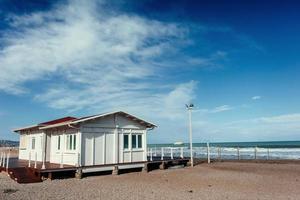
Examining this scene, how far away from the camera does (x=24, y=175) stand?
16.8m

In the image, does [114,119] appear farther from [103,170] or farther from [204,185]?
[204,185]

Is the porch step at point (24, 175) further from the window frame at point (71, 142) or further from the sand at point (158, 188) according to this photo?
the window frame at point (71, 142)

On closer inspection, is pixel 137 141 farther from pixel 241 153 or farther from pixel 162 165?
pixel 241 153

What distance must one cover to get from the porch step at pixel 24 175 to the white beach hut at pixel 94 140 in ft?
2.99

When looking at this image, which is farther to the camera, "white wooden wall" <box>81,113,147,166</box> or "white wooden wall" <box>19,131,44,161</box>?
"white wooden wall" <box>19,131,44,161</box>

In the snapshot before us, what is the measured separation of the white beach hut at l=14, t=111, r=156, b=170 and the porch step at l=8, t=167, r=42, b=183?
2.99 ft

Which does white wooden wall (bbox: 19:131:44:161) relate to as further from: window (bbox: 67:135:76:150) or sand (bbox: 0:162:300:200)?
sand (bbox: 0:162:300:200)

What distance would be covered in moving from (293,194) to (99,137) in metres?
10.9

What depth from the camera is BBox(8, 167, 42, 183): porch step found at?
52.8 feet

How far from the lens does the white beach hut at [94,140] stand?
18.4 metres

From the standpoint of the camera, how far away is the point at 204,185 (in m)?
15.0

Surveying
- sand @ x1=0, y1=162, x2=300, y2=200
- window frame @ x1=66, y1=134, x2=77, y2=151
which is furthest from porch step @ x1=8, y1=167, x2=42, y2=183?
window frame @ x1=66, y1=134, x2=77, y2=151

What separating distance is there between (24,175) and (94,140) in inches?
165

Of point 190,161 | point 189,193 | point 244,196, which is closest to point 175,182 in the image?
point 189,193
